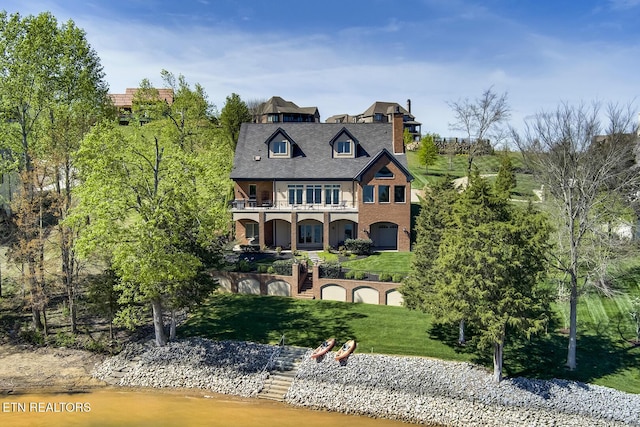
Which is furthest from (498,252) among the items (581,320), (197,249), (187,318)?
(187,318)

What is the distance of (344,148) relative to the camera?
1606 inches

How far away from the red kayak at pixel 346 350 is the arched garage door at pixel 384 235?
659 inches

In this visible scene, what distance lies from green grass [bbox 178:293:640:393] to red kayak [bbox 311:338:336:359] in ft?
2.88

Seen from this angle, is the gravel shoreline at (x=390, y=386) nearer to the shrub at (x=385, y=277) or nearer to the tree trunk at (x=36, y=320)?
the tree trunk at (x=36, y=320)

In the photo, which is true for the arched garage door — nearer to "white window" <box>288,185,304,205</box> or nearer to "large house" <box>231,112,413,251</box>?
"large house" <box>231,112,413,251</box>

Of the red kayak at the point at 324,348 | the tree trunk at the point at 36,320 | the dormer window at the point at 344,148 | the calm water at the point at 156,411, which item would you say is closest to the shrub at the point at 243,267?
the red kayak at the point at 324,348

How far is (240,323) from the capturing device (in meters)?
27.8

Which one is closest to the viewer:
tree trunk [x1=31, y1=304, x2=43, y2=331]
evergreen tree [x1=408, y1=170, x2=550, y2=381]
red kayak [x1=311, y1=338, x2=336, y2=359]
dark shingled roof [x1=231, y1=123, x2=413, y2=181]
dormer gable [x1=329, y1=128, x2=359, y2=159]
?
evergreen tree [x1=408, y1=170, x2=550, y2=381]

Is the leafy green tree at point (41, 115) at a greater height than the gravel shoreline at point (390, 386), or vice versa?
the leafy green tree at point (41, 115)

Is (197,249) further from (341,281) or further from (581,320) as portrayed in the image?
(581,320)

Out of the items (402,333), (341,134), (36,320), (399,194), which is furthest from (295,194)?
(36,320)

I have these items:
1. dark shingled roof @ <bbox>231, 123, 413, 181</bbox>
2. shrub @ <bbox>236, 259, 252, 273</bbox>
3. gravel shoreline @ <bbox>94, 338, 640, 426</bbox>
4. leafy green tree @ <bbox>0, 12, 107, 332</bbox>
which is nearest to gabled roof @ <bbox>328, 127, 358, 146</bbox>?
dark shingled roof @ <bbox>231, 123, 413, 181</bbox>

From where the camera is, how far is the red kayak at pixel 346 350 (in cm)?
2327

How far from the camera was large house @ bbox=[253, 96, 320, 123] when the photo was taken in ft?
294
